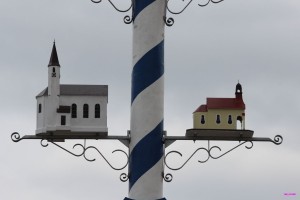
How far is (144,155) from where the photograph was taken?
633cm

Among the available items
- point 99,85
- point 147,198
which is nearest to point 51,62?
point 99,85

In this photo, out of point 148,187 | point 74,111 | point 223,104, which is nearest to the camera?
point 148,187

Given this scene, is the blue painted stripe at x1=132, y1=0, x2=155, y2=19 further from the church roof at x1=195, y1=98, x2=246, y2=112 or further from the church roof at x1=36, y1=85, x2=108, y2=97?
the church roof at x1=195, y1=98, x2=246, y2=112

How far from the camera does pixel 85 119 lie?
6.53 meters

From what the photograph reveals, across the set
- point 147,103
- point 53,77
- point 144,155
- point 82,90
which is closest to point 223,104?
point 147,103

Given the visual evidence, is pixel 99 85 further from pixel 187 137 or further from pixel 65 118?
pixel 187 137

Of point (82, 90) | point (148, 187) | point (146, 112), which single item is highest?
point (82, 90)

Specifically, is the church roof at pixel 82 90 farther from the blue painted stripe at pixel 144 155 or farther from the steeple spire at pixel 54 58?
the blue painted stripe at pixel 144 155

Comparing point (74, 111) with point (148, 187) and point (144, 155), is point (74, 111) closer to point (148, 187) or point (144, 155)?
point (144, 155)

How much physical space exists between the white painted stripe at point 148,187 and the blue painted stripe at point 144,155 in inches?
1.5

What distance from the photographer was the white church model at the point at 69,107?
21.1 ft

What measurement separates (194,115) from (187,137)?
25cm

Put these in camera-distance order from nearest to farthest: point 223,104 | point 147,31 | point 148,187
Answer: point 148,187 < point 147,31 < point 223,104

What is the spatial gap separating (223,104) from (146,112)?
30.1 inches
